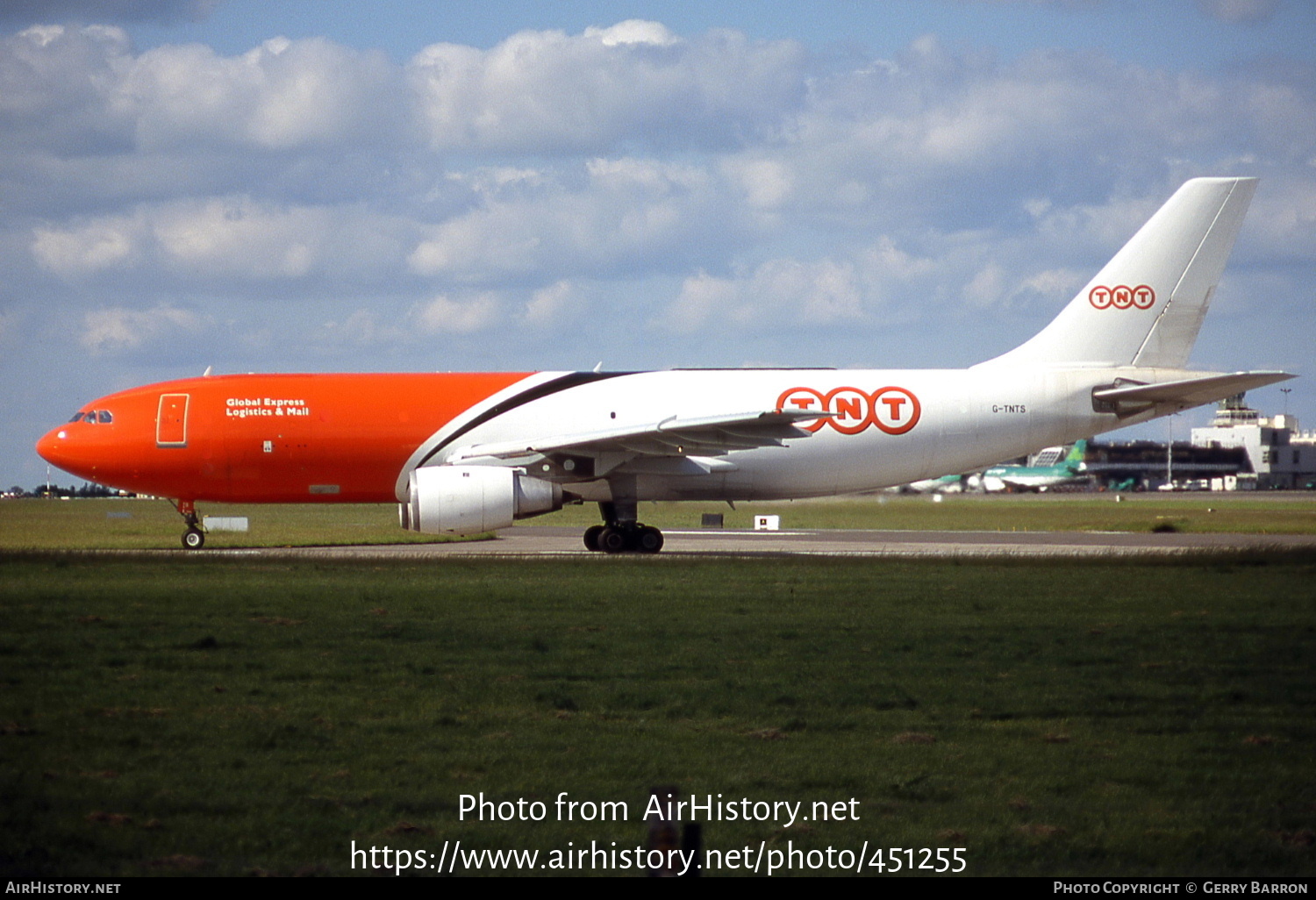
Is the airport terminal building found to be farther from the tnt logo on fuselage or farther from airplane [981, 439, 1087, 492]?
the tnt logo on fuselage

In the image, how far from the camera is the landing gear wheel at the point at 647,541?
24766mm

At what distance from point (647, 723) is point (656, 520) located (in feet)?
102

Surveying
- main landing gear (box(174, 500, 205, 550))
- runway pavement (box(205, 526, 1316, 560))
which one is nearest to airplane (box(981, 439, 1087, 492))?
runway pavement (box(205, 526, 1316, 560))

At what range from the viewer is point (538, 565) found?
20219 mm

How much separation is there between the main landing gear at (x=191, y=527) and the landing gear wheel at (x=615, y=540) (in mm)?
8173

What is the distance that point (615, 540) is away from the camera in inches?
978

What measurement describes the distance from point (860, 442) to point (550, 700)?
17.0m

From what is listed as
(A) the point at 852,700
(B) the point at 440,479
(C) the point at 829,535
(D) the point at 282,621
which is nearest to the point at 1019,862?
(A) the point at 852,700

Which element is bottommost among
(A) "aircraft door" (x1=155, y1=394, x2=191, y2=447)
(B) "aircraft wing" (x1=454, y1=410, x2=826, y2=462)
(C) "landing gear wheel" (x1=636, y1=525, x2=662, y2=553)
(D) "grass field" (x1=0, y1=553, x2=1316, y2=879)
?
(D) "grass field" (x1=0, y1=553, x2=1316, y2=879)

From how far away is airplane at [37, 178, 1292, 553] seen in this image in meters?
24.9

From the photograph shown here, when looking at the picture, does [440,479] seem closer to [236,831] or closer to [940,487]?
[236,831]

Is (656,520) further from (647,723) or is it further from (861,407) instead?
(647,723)

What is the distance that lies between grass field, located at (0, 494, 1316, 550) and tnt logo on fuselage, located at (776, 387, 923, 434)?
8543mm
